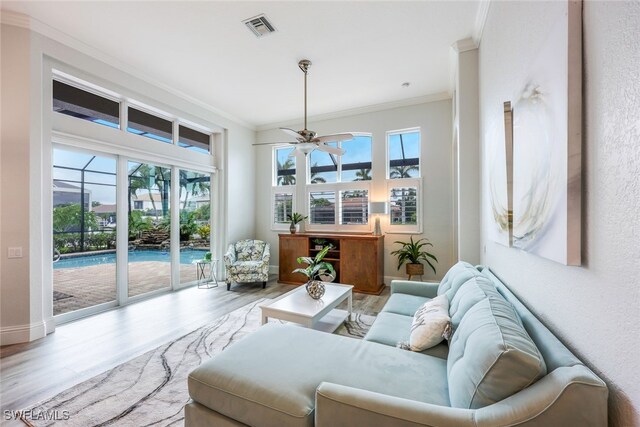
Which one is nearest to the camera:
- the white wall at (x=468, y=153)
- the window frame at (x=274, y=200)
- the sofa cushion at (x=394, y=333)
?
the sofa cushion at (x=394, y=333)

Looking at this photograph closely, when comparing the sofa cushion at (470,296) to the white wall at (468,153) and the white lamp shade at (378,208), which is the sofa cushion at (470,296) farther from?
the white lamp shade at (378,208)

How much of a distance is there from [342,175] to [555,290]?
4.50 metres

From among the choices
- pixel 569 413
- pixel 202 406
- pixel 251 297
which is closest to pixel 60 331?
pixel 251 297

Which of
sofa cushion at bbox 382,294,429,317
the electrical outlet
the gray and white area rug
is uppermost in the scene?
the electrical outlet

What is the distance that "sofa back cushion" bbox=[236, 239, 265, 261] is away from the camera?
5438 millimetres

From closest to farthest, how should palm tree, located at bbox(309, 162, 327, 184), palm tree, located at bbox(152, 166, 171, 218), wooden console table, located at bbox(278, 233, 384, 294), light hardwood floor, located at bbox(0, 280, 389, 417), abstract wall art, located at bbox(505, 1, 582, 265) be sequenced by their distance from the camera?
abstract wall art, located at bbox(505, 1, 582, 265)
light hardwood floor, located at bbox(0, 280, 389, 417)
palm tree, located at bbox(152, 166, 171, 218)
wooden console table, located at bbox(278, 233, 384, 294)
palm tree, located at bbox(309, 162, 327, 184)

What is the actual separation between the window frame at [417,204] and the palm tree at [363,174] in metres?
0.42

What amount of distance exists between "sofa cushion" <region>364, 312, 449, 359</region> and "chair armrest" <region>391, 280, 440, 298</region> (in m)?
0.62

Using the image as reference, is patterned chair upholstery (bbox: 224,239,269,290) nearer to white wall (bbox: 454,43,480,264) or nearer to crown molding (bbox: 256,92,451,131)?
crown molding (bbox: 256,92,451,131)

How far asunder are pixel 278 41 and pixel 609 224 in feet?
11.2

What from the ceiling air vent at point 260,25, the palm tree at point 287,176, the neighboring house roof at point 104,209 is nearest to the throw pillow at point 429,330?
the ceiling air vent at point 260,25

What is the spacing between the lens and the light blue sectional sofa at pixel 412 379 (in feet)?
3.03

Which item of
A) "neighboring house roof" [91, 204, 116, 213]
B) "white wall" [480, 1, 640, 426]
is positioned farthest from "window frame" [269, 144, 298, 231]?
"white wall" [480, 1, 640, 426]

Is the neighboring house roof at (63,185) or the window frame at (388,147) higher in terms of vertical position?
the window frame at (388,147)
